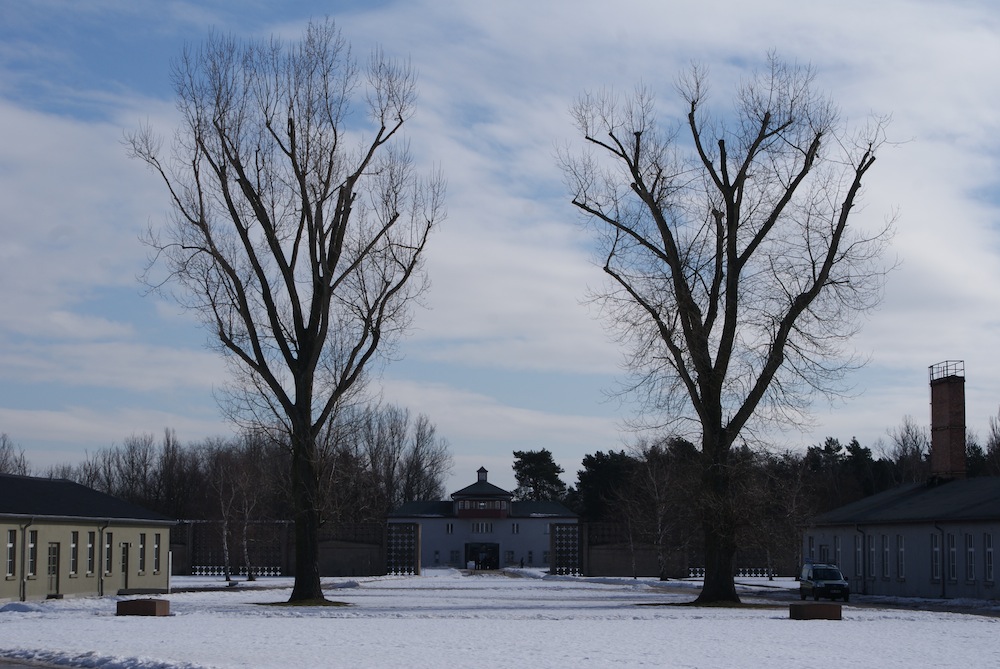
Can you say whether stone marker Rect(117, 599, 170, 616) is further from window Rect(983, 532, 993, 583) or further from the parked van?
window Rect(983, 532, 993, 583)

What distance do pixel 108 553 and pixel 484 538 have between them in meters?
61.8

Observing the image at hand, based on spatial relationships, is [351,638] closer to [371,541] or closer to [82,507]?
[82,507]

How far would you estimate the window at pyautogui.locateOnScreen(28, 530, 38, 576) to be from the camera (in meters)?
41.0

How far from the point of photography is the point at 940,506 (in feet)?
A: 158

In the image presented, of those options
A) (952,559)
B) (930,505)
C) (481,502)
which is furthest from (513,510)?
(952,559)

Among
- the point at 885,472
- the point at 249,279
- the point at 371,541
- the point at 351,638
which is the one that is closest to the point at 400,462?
the point at 885,472

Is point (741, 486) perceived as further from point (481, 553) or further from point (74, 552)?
point (481, 553)

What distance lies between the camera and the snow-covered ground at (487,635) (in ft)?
61.9

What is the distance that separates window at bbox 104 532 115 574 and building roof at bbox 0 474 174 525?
84 centimetres

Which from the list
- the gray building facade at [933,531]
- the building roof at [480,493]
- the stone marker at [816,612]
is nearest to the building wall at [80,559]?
the stone marker at [816,612]

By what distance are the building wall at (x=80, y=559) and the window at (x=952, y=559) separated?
102ft

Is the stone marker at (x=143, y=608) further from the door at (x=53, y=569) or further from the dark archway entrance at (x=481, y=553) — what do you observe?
the dark archway entrance at (x=481, y=553)

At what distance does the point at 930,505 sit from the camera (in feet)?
163

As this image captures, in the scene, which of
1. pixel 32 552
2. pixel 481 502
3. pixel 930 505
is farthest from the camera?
pixel 481 502
